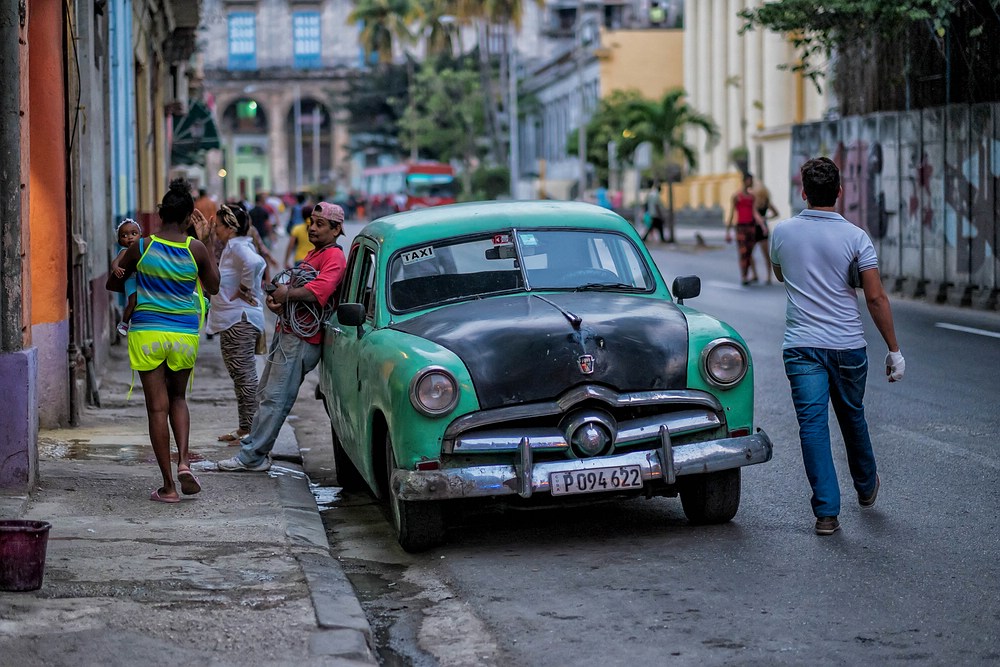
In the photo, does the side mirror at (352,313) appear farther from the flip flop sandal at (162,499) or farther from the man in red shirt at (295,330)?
the flip flop sandal at (162,499)

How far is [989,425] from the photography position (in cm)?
1063

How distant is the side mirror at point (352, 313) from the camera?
26.7 ft

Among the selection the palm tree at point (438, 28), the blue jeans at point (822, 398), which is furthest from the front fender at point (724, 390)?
the palm tree at point (438, 28)

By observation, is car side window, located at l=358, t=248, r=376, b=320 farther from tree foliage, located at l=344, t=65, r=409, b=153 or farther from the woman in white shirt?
tree foliage, located at l=344, t=65, r=409, b=153

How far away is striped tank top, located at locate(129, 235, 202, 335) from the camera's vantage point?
8375 mm

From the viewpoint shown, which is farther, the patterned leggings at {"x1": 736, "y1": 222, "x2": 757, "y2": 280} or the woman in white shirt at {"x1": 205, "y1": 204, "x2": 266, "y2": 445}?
the patterned leggings at {"x1": 736, "y1": 222, "x2": 757, "y2": 280}

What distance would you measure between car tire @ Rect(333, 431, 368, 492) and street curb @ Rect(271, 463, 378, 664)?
0.22m

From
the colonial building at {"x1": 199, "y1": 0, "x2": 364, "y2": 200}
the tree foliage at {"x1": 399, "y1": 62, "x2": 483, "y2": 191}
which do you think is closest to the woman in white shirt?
the tree foliage at {"x1": 399, "y1": 62, "x2": 483, "y2": 191}

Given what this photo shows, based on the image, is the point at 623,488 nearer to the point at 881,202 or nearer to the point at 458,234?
the point at 458,234

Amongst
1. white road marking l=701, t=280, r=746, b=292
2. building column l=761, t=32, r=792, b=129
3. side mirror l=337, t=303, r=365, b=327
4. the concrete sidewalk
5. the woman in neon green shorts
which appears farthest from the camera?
building column l=761, t=32, r=792, b=129

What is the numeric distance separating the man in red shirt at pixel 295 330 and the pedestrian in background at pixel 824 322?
2822 mm

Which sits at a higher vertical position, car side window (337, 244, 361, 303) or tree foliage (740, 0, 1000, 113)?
tree foliage (740, 0, 1000, 113)

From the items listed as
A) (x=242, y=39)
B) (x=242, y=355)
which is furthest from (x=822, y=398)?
(x=242, y=39)

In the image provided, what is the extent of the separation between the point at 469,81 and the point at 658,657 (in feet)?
255
